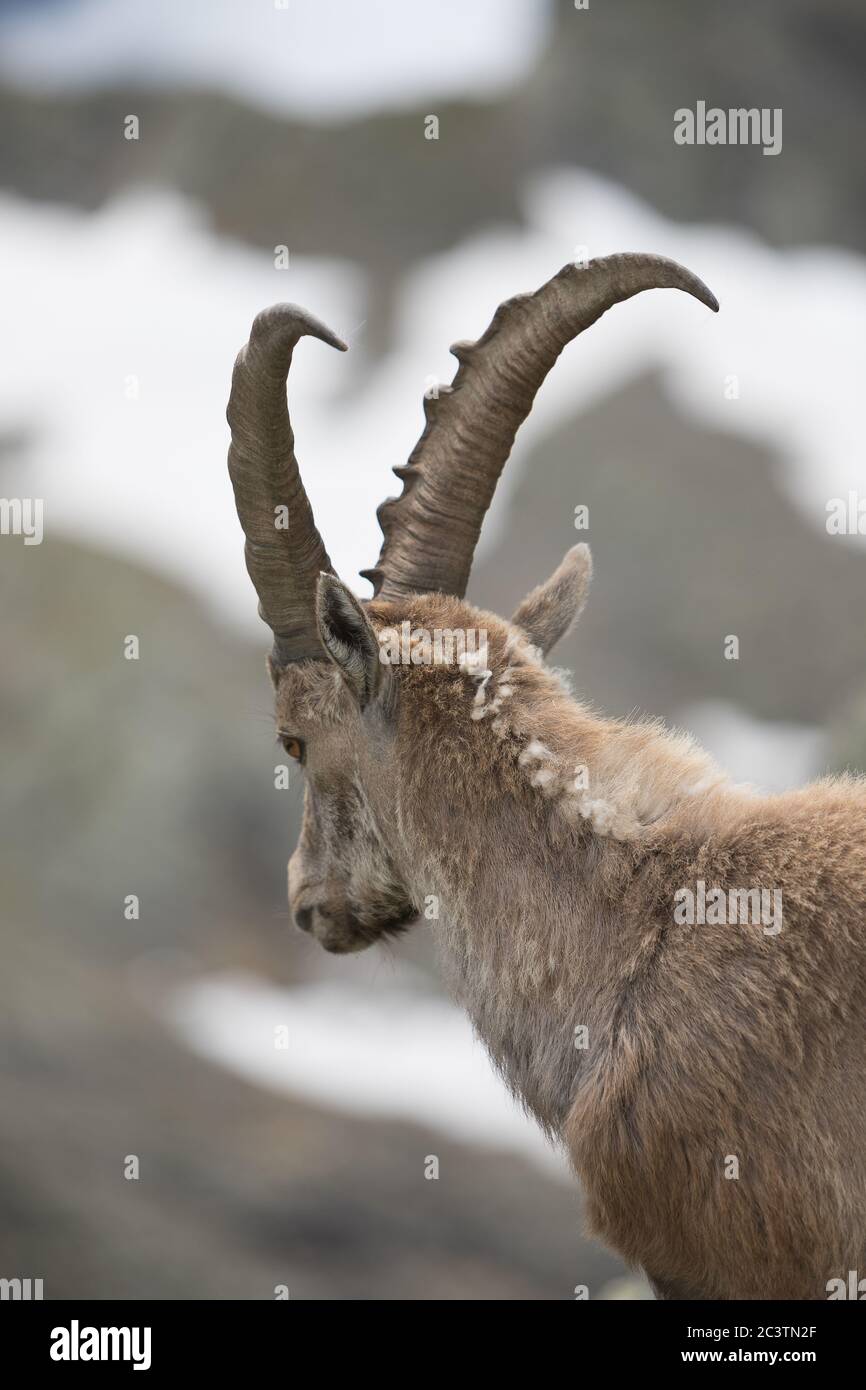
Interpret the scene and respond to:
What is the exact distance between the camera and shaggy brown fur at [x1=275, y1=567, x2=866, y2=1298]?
215 inches

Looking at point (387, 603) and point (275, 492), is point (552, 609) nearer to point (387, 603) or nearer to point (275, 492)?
point (387, 603)

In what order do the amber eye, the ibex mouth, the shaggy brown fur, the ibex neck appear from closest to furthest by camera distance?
1. the shaggy brown fur
2. the ibex neck
3. the amber eye
4. the ibex mouth

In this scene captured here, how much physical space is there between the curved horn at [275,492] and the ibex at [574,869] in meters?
0.01

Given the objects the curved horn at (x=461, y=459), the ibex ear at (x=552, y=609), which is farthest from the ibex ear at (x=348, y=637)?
the ibex ear at (x=552, y=609)

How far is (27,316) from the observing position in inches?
1529

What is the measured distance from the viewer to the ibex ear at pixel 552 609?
24.1 feet

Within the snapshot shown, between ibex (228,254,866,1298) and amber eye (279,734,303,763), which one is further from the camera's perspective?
amber eye (279,734,303,763)

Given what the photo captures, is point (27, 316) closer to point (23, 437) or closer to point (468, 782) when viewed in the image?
point (23, 437)

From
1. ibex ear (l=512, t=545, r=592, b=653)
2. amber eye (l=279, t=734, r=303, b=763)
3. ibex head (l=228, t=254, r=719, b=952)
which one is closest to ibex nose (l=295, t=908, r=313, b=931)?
ibex head (l=228, t=254, r=719, b=952)

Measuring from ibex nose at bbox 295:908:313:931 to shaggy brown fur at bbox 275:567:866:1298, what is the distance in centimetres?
1

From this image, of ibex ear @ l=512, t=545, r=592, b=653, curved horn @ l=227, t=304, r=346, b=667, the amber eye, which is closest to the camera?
curved horn @ l=227, t=304, r=346, b=667

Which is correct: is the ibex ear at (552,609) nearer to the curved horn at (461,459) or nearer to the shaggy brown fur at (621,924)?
the curved horn at (461,459)

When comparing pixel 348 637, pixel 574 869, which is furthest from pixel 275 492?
pixel 574 869

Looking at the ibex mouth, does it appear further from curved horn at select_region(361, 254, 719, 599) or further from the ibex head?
curved horn at select_region(361, 254, 719, 599)
